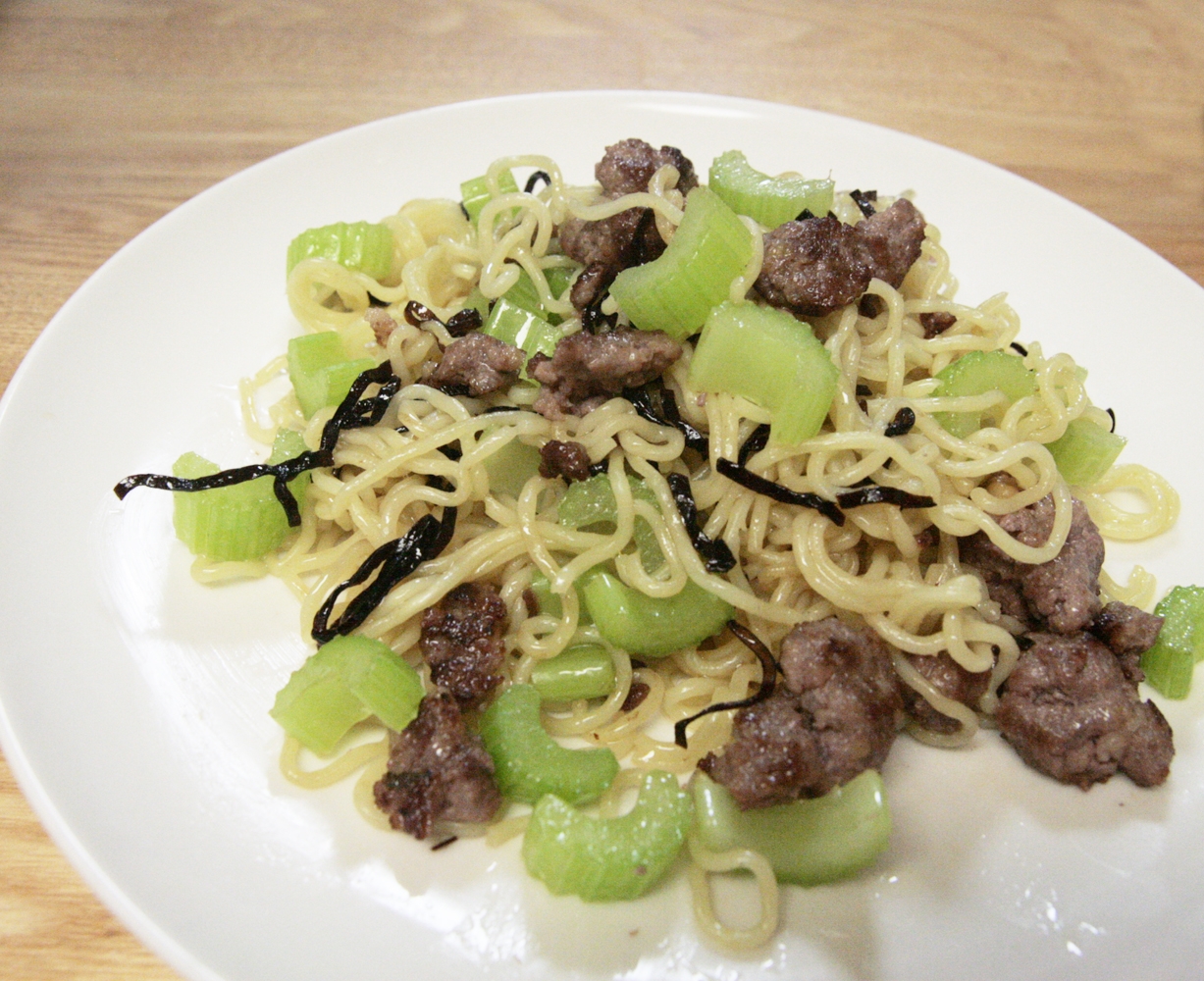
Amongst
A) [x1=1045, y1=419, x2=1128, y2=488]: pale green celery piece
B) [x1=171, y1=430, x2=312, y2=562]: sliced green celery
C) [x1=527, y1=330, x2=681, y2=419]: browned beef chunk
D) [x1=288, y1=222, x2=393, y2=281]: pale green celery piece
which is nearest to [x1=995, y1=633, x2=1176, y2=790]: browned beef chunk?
[x1=1045, y1=419, x2=1128, y2=488]: pale green celery piece

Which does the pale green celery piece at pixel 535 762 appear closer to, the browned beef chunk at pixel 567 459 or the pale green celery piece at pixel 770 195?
the browned beef chunk at pixel 567 459

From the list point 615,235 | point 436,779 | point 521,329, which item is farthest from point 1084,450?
point 436,779

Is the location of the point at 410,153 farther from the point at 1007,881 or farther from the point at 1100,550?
the point at 1007,881

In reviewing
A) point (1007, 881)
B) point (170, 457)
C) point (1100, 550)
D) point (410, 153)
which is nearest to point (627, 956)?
point (1007, 881)

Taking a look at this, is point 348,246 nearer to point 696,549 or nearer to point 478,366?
point 478,366

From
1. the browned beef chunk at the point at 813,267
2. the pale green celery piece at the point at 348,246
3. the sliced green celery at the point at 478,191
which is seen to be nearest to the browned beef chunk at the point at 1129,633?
the browned beef chunk at the point at 813,267

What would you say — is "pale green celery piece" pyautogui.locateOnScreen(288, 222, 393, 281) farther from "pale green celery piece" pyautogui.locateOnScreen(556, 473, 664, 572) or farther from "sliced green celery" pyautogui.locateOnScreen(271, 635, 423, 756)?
"sliced green celery" pyautogui.locateOnScreen(271, 635, 423, 756)
